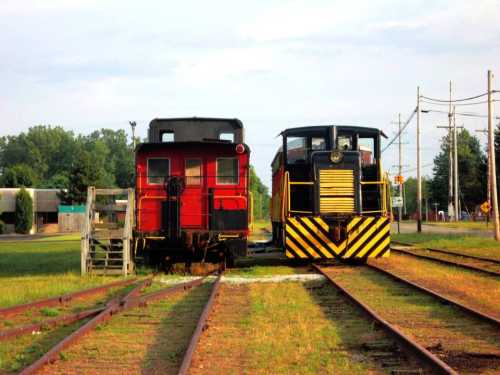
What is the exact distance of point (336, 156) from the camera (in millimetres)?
16047

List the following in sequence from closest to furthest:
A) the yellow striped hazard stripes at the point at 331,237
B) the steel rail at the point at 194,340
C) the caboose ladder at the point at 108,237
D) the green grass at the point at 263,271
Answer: the steel rail at the point at 194,340, the caboose ladder at the point at 108,237, the green grass at the point at 263,271, the yellow striped hazard stripes at the point at 331,237

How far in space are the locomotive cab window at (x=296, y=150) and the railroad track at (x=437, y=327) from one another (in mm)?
6026

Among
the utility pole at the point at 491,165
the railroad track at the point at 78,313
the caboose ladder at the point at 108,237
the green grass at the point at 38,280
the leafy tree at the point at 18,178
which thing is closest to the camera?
the railroad track at the point at 78,313

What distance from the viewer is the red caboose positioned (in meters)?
14.9

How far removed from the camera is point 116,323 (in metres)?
8.28

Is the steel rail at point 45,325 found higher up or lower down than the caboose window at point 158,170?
lower down

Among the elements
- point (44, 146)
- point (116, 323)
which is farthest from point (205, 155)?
point (44, 146)

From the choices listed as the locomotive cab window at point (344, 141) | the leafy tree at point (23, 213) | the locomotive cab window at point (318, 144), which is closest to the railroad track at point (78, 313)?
the locomotive cab window at point (318, 144)

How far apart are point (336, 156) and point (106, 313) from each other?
8858 mm

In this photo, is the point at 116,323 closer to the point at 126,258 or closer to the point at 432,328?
the point at 432,328

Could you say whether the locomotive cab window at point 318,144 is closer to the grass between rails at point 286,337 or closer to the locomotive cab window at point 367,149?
the locomotive cab window at point 367,149

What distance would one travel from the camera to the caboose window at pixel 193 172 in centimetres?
1534

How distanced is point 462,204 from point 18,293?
85.1 meters

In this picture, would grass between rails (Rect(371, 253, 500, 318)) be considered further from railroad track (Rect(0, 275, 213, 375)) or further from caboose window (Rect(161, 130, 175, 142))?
caboose window (Rect(161, 130, 175, 142))
